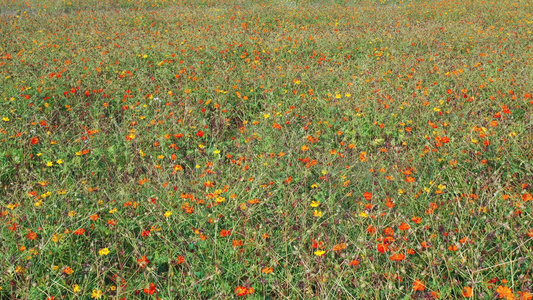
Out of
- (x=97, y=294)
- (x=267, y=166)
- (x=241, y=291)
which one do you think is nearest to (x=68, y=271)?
(x=97, y=294)

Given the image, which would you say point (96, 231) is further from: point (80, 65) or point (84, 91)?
point (80, 65)

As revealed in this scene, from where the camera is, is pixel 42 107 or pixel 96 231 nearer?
pixel 96 231

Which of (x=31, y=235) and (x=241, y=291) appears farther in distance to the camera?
(x=31, y=235)

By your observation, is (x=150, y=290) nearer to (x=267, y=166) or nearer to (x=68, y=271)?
(x=68, y=271)

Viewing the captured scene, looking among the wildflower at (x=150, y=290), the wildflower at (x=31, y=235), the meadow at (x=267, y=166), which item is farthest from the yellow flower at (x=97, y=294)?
the wildflower at (x=31, y=235)

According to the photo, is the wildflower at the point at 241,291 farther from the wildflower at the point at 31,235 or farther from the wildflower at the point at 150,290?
the wildflower at the point at 31,235

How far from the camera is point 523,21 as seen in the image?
941 centimetres

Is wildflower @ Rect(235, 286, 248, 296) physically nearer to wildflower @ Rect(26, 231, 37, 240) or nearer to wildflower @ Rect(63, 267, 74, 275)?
wildflower @ Rect(63, 267, 74, 275)

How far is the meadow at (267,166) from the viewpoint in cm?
213

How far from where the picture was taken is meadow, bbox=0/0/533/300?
2131mm

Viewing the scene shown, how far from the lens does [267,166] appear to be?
3131 mm

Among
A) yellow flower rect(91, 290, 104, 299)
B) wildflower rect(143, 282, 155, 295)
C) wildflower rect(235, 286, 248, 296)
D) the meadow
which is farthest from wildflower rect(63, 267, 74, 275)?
wildflower rect(235, 286, 248, 296)

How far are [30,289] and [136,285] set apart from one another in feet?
1.75

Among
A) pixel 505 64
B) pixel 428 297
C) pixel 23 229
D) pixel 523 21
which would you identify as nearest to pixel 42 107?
pixel 23 229
